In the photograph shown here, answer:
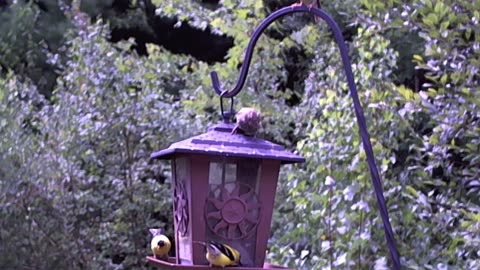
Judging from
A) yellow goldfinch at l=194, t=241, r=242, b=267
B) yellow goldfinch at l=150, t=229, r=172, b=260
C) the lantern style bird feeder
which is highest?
the lantern style bird feeder

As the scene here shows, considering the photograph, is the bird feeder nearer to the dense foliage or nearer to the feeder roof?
the feeder roof

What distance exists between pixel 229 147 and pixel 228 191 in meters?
0.14

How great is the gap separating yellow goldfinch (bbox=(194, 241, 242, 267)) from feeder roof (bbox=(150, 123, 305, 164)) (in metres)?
0.25

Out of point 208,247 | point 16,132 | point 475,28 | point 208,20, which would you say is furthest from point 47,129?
point 208,247

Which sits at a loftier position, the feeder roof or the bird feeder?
the feeder roof

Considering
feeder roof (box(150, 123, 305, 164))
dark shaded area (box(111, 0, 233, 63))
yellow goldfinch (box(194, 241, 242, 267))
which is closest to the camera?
yellow goldfinch (box(194, 241, 242, 267))

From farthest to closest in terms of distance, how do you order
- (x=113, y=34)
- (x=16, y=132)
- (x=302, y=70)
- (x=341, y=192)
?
(x=113, y=34), (x=302, y=70), (x=16, y=132), (x=341, y=192)

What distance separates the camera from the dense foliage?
11.0 ft

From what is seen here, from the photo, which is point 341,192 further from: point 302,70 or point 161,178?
point 302,70

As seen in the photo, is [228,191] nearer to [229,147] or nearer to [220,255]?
[229,147]

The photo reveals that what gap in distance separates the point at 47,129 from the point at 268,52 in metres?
1.47

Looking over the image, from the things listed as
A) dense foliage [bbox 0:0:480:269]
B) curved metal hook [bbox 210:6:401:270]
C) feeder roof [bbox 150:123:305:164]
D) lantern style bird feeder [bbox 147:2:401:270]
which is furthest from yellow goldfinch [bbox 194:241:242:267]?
dense foliage [bbox 0:0:480:269]

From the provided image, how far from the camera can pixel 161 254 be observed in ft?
7.97

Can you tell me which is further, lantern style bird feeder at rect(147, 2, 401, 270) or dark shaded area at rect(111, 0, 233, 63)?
dark shaded area at rect(111, 0, 233, 63)
